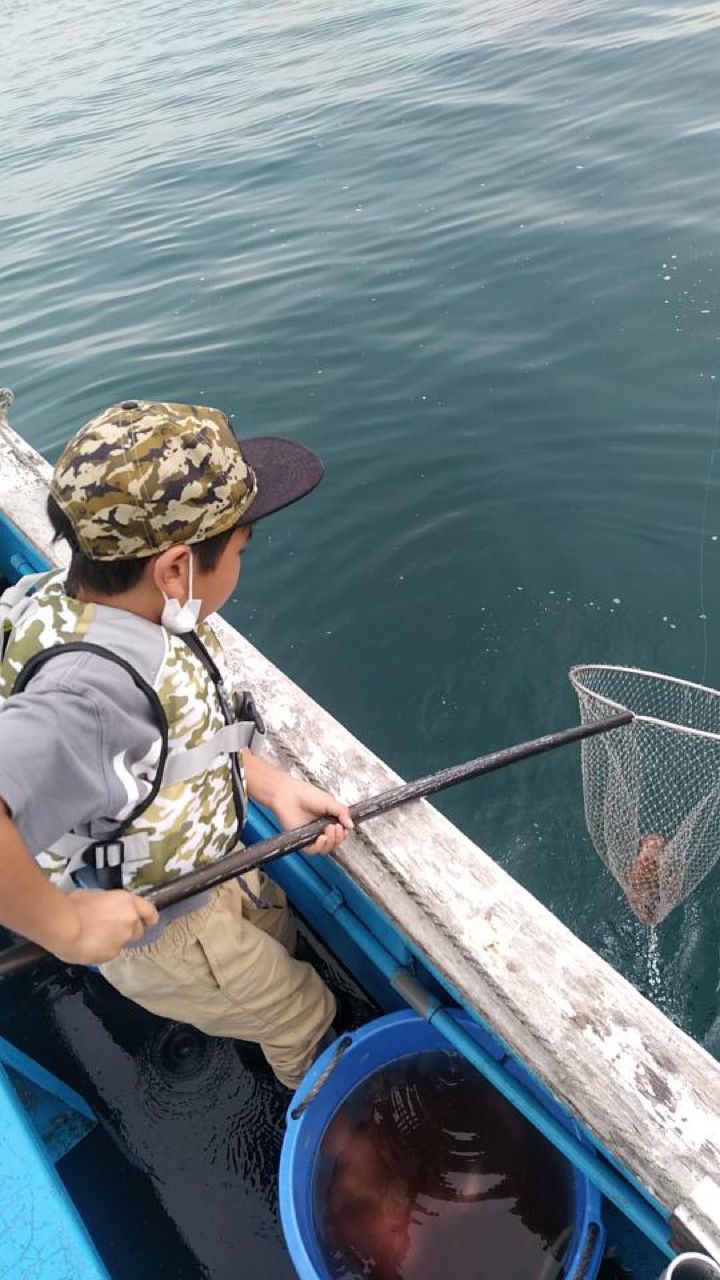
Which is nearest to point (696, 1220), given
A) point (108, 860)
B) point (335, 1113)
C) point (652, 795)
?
point (335, 1113)

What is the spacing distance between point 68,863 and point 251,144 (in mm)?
15546

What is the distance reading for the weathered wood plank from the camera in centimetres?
185

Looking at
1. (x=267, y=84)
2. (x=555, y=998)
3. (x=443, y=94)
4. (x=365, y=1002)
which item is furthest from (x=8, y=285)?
(x=555, y=998)

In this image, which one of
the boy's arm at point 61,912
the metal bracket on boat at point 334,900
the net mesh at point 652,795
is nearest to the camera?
the boy's arm at point 61,912

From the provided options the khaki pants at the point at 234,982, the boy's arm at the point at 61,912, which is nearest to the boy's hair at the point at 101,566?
the boy's arm at the point at 61,912

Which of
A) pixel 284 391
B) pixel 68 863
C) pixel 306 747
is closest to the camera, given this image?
pixel 68 863

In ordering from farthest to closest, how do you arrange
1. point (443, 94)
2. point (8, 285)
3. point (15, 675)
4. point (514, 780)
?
point (443, 94) < point (8, 285) < point (514, 780) < point (15, 675)

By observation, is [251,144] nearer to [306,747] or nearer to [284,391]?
[284,391]

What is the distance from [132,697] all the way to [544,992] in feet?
4.21

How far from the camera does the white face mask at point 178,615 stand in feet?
6.47

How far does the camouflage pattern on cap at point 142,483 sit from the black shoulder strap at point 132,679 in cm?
23

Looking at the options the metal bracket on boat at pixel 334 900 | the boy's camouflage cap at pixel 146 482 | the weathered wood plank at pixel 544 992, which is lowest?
the metal bracket on boat at pixel 334 900

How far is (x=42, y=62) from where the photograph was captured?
79.9 feet

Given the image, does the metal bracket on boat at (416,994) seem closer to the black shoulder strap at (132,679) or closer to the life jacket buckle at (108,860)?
the life jacket buckle at (108,860)
